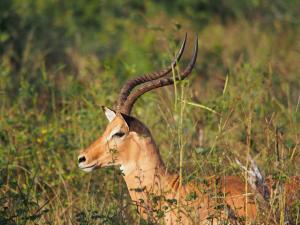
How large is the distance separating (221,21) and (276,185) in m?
11.4

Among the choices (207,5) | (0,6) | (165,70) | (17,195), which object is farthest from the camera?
(207,5)

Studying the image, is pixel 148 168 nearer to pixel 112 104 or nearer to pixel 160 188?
pixel 160 188

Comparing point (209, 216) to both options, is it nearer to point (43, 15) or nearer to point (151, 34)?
point (151, 34)

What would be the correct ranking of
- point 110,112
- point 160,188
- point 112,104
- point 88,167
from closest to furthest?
point 160,188
point 88,167
point 110,112
point 112,104

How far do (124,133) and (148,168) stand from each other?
0.31 metres

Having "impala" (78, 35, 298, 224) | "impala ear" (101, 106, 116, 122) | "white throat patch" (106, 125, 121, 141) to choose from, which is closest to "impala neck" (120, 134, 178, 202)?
"impala" (78, 35, 298, 224)

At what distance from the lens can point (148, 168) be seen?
689 centimetres

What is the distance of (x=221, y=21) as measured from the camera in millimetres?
17000

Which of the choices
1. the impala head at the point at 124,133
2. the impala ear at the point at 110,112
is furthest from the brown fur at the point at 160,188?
the impala ear at the point at 110,112

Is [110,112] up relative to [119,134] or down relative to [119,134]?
up

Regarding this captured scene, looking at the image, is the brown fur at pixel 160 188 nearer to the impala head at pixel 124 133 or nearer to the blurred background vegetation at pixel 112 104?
the impala head at pixel 124 133

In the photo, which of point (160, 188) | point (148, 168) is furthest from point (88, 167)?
point (160, 188)

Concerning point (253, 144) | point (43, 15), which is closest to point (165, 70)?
point (253, 144)

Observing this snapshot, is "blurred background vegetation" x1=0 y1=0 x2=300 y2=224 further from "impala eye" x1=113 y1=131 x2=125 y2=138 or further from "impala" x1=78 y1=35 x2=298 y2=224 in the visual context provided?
"impala eye" x1=113 y1=131 x2=125 y2=138
